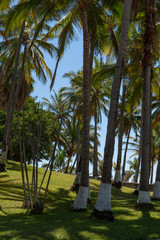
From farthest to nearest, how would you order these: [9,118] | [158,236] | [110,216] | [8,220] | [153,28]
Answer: [9,118] < [153,28] < [110,216] < [8,220] < [158,236]

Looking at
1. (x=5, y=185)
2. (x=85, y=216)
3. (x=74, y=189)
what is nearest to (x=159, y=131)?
(x=74, y=189)

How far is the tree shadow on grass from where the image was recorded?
619 cm

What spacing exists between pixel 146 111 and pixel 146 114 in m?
0.13

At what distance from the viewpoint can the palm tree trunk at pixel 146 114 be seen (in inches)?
421

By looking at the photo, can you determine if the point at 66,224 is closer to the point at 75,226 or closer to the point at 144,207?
the point at 75,226

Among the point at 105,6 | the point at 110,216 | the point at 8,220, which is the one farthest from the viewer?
the point at 105,6

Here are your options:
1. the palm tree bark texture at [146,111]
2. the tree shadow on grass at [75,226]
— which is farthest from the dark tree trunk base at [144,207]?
the tree shadow on grass at [75,226]

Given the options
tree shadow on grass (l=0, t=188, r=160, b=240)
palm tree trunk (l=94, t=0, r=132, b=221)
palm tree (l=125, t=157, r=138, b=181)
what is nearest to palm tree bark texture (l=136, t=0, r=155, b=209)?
tree shadow on grass (l=0, t=188, r=160, b=240)

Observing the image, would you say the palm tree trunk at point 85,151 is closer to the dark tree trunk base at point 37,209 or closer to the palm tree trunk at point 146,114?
the dark tree trunk base at point 37,209

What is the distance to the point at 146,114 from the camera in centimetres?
1123

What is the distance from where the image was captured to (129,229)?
23.2 feet

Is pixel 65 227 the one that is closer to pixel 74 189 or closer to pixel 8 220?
pixel 8 220

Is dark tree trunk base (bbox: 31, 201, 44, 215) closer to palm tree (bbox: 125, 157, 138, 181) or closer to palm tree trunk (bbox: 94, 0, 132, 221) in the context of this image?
palm tree trunk (bbox: 94, 0, 132, 221)

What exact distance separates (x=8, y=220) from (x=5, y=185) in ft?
19.6
